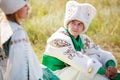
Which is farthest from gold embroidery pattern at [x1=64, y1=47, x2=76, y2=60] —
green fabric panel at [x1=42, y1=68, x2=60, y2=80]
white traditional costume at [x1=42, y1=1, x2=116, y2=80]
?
green fabric panel at [x1=42, y1=68, x2=60, y2=80]

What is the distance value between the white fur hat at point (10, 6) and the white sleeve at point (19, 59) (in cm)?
20

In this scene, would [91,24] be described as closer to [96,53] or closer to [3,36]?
[96,53]

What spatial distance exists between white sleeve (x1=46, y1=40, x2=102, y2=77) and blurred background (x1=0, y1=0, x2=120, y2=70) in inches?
68.9

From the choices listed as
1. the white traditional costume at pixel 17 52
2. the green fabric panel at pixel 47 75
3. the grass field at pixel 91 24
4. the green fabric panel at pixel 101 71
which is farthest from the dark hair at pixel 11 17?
the grass field at pixel 91 24

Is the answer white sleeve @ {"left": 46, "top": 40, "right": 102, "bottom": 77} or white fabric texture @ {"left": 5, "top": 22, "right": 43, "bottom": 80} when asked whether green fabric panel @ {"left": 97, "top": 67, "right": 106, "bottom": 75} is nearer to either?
white sleeve @ {"left": 46, "top": 40, "right": 102, "bottom": 77}

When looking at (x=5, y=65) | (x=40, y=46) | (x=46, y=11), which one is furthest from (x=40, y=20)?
(x=5, y=65)

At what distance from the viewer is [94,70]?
16.4 feet

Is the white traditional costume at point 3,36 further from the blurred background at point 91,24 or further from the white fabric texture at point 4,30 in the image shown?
the blurred background at point 91,24

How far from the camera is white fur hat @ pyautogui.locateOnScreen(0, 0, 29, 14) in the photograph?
4059 mm

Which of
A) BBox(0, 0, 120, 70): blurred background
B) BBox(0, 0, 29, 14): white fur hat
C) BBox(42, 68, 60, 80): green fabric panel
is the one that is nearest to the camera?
BBox(0, 0, 29, 14): white fur hat

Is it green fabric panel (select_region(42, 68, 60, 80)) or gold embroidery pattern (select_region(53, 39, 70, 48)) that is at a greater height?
gold embroidery pattern (select_region(53, 39, 70, 48))

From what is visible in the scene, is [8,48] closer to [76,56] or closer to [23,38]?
[23,38]

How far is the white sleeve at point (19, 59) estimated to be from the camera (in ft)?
13.3

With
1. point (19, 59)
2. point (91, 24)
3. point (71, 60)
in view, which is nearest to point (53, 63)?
point (71, 60)
